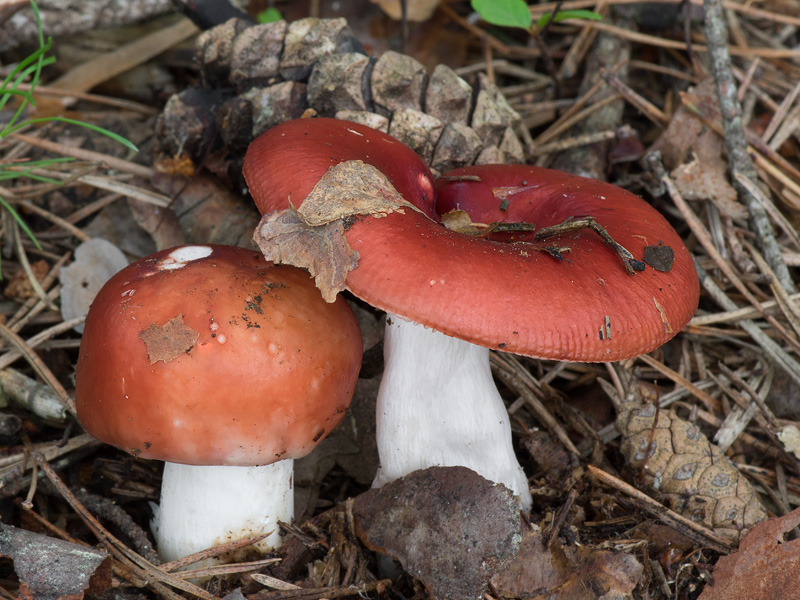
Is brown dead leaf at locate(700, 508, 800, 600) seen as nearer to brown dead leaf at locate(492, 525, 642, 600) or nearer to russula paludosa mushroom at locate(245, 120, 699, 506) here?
brown dead leaf at locate(492, 525, 642, 600)

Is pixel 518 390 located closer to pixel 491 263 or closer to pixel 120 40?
pixel 491 263

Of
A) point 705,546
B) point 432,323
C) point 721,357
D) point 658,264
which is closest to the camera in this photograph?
point 432,323

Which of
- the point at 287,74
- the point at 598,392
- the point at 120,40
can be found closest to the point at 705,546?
the point at 598,392

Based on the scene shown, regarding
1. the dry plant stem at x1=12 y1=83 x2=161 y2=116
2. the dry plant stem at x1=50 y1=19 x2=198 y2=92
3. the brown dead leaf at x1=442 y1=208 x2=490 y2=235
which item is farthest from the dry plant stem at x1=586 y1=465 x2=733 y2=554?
the dry plant stem at x1=50 y1=19 x2=198 y2=92

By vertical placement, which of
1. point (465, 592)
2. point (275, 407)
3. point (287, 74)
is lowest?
point (465, 592)

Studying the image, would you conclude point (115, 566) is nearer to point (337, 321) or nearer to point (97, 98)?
point (337, 321)

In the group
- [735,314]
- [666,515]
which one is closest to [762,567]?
[666,515]

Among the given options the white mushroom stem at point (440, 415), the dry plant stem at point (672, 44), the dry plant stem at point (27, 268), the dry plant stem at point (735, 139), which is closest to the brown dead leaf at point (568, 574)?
the white mushroom stem at point (440, 415)
